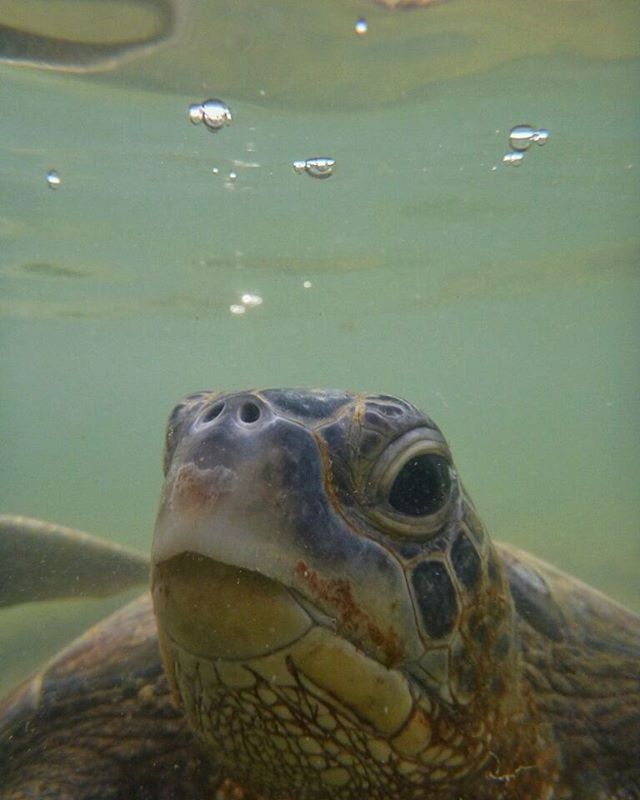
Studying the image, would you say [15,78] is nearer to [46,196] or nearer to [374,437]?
[46,196]

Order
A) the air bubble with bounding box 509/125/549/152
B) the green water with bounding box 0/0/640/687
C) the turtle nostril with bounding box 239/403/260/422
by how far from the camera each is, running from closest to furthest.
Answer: the turtle nostril with bounding box 239/403/260/422, the green water with bounding box 0/0/640/687, the air bubble with bounding box 509/125/549/152

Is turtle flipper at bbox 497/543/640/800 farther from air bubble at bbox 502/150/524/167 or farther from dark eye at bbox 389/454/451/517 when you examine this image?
air bubble at bbox 502/150/524/167

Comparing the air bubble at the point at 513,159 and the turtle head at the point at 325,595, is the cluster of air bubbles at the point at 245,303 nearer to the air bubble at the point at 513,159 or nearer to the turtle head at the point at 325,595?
the air bubble at the point at 513,159

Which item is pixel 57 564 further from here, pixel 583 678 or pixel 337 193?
pixel 337 193

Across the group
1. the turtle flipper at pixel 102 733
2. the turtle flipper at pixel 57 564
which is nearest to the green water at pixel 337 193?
the turtle flipper at pixel 57 564

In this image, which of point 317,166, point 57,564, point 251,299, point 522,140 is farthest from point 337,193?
point 251,299

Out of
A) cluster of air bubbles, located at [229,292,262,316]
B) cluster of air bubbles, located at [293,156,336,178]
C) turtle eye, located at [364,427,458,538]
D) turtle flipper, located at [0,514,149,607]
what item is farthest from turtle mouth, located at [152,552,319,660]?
cluster of air bubbles, located at [229,292,262,316]

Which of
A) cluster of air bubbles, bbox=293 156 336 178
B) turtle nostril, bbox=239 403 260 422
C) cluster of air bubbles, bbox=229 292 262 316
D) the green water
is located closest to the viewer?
turtle nostril, bbox=239 403 260 422
